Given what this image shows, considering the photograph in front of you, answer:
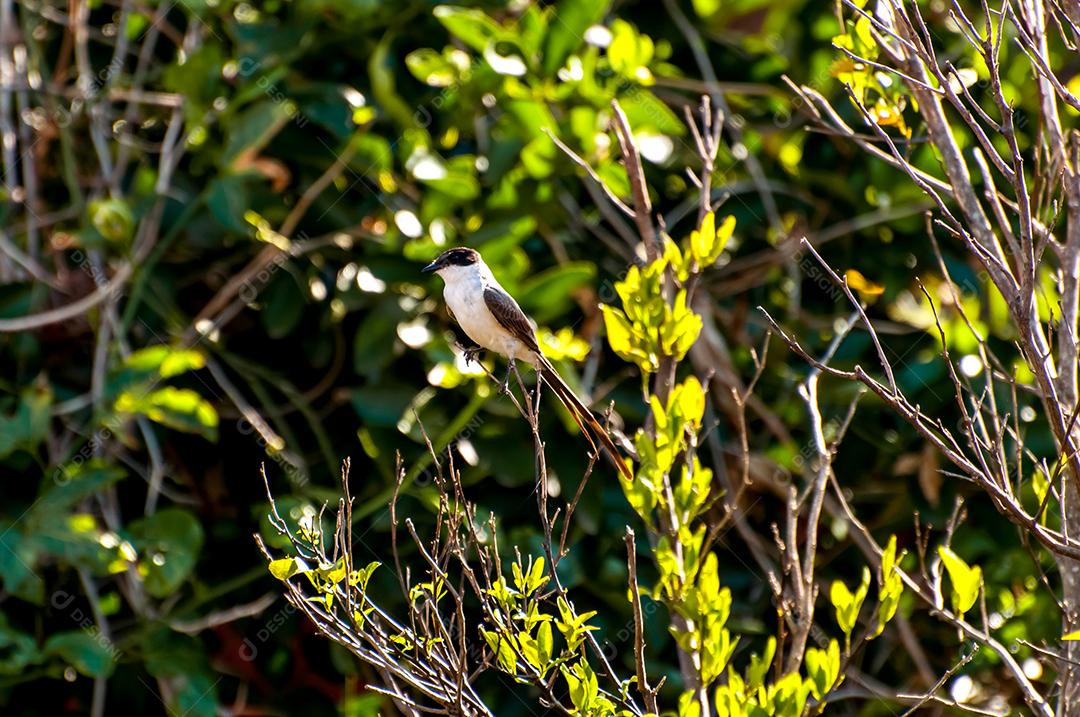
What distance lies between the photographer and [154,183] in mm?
4309

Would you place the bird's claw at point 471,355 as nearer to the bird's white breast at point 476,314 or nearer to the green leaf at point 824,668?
the bird's white breast at point 476,314

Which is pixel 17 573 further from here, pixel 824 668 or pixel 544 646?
pixel 824 668

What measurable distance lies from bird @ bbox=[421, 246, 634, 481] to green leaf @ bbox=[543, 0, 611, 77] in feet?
2.71

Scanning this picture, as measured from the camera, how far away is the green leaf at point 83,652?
143 inches

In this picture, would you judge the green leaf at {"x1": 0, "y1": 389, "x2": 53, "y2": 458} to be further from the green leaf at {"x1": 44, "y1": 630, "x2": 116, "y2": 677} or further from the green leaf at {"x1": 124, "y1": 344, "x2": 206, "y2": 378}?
the green leaf at {"x1": 44, "y1": 630, "x2": 116, "y2": 677}

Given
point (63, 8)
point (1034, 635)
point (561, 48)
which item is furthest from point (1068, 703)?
point (63, 8)

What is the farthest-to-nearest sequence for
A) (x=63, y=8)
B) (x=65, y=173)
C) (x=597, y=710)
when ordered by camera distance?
1. (x=63, y=8)
2. (x=65, y=173)
3. (x=597, y=710)

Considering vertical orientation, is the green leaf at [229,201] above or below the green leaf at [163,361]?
above

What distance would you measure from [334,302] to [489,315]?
77 cm

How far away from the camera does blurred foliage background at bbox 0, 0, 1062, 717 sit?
153 inches

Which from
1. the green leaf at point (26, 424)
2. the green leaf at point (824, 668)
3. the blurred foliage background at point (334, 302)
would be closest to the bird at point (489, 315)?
the blurred foliage background at point (334, 302)

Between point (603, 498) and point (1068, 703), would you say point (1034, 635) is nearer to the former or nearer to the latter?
point (603, 498)

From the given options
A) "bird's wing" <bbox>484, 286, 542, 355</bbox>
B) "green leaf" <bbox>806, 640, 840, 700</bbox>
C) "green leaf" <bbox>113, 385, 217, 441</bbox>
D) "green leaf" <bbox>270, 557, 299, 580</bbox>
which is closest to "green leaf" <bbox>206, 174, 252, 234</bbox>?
"green leaf" <bbox>113, 385, 217, 441</bbox>

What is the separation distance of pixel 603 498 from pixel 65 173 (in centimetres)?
213
